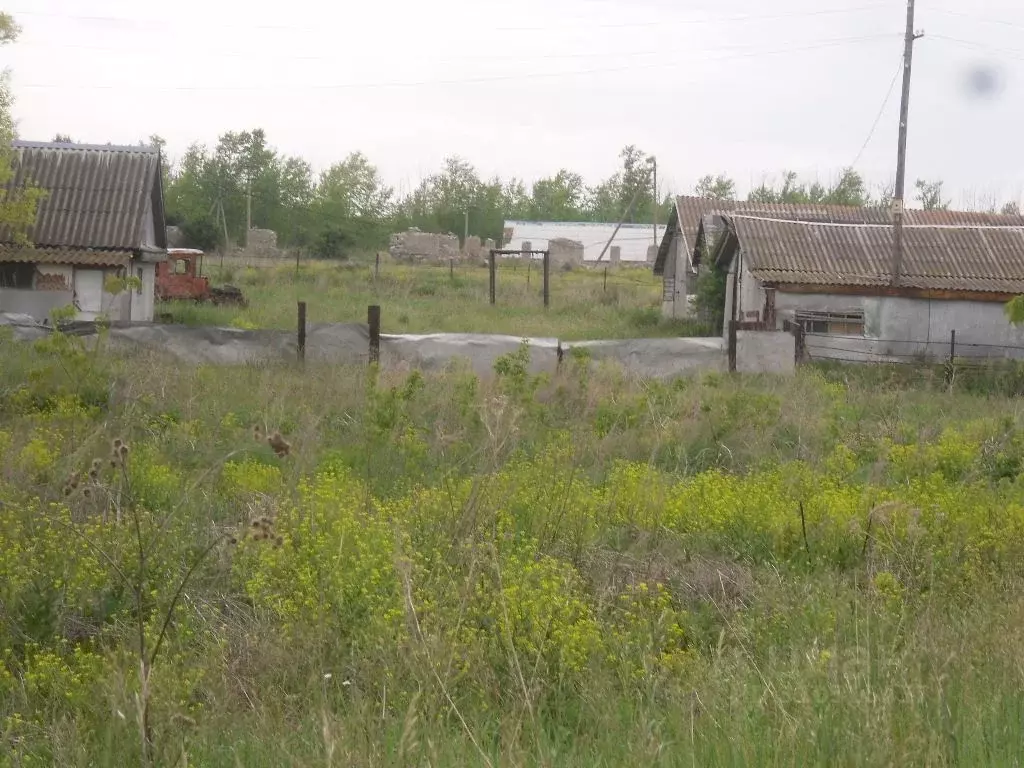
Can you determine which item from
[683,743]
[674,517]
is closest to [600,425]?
[674,517]

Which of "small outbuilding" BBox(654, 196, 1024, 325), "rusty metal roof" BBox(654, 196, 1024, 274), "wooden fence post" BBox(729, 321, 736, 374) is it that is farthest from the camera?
"rusty metal roof" BBox(654, 196, 1024, 274)

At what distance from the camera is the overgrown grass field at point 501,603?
151 inches

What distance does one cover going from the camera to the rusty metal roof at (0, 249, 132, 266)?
25078 millimetres

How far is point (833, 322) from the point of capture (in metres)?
24.1

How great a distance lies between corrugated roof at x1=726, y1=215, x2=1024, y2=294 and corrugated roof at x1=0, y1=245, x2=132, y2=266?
14140mm

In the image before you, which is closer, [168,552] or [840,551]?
[168,552]

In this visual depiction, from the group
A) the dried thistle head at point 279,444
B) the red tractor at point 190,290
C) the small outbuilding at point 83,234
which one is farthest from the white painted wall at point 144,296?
the dried thistle head at point 279,444

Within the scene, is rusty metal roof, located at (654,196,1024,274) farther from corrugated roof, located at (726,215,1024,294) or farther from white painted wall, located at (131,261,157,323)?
white painted wall, located at (131,261,157,323)

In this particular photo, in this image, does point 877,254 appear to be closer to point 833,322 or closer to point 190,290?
point 833,322

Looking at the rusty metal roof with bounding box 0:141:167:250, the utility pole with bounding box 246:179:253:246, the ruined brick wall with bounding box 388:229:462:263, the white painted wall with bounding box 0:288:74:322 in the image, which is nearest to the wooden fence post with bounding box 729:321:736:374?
the rusty metal roof with bounding box 0:141:167:250

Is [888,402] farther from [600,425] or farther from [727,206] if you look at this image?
[727,206]

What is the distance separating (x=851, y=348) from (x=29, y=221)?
17891mm

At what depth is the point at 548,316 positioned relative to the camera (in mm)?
31844

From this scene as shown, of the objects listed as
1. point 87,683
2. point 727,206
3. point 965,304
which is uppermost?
point 727,206
